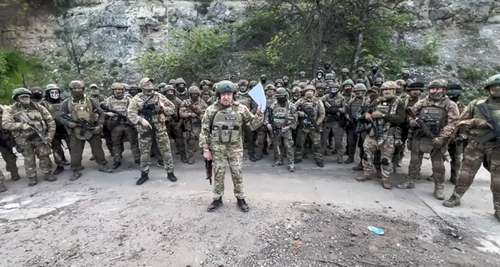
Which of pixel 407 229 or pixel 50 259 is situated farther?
pixel 407 229

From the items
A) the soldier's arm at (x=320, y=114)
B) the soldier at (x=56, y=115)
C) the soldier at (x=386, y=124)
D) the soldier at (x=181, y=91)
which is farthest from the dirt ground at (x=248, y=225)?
the soldier at (x=181, y=91)

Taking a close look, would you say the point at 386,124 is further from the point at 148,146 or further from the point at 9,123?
the point at 9,123

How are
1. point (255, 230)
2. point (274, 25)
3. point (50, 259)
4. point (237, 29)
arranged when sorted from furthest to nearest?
point (237, 29) → point (274, 25) → point (255, 230) → point (50, 259)

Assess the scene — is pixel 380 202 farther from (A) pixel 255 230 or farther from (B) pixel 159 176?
(B) pixel 159 176

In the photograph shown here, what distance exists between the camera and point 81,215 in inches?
224

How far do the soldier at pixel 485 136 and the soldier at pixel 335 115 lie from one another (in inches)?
113

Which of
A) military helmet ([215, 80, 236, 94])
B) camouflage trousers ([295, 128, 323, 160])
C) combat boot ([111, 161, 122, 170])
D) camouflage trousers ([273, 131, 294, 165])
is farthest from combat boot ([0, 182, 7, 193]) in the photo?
camouflage trousers ([295, 128, 323, 160])

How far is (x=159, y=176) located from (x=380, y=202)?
14.7ft

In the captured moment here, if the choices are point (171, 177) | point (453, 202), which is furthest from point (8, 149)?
point (453, 202)

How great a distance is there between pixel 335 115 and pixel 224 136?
3.78 meters

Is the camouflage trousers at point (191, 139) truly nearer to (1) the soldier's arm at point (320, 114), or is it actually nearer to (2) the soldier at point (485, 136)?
(1) the soldier's arm at point (320, 114)

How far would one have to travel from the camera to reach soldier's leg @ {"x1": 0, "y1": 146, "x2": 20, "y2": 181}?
7.43 meters

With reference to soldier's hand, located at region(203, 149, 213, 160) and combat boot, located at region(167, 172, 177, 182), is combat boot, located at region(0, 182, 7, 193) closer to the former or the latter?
combat boot, located at region(167, 172, 177, 182)

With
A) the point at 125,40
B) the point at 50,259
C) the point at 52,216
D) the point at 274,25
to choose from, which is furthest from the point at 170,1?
the point at 50,259
